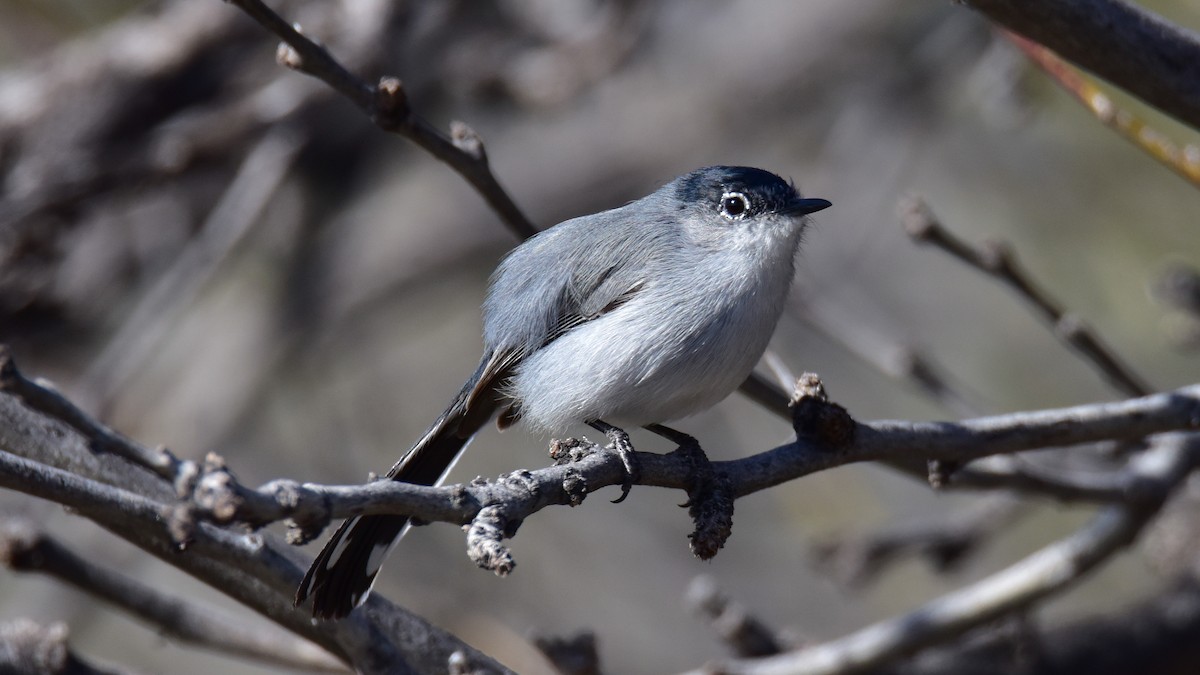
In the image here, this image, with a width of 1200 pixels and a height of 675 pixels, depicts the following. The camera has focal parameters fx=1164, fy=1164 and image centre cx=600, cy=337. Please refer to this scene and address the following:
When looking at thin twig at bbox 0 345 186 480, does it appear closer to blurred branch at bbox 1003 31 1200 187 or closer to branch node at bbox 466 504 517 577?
branch node at bbox 466 504 517 577

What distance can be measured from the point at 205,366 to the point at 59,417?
292 cm

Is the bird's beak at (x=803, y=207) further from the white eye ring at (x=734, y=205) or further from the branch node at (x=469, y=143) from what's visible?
the branch node at (x=469, y=143)

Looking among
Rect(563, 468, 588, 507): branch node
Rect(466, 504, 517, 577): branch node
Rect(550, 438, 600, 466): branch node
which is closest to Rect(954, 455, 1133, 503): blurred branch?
Rect(550, 438, 600, 466): branch node

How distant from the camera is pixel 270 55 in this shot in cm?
404

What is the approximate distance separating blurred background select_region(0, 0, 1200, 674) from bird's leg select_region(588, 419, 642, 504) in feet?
2.51

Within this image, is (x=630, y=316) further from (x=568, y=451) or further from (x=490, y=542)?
(x=490, y=542)

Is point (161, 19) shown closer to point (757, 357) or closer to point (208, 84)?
point (208, 84)

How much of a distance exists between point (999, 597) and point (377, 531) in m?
1.39

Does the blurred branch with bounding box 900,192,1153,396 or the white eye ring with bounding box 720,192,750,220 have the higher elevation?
the white eye ring with bounding box 720,192,750,220

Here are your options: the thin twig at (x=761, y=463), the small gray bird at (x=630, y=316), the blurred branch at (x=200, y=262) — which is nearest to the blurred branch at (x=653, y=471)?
the thin twig at (x=761, y=463)

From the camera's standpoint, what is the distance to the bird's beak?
2525mm

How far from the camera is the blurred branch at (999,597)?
8.34 feet

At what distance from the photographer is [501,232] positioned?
423 centimetres

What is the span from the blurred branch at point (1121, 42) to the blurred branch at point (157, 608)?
1.68m
